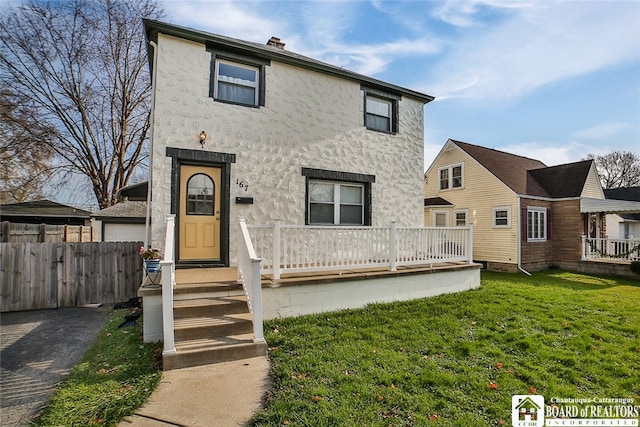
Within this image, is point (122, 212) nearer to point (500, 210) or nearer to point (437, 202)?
point (437, 202)

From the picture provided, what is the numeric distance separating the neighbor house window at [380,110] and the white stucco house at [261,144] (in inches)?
1.3

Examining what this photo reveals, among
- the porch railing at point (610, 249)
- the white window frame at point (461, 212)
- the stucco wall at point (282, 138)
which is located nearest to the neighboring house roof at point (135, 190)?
the stucco wall at point (282, 138)

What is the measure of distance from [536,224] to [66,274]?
59.4ft

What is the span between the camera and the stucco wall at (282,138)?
20.7 ft

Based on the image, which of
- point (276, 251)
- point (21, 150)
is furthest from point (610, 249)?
point (21, 150)

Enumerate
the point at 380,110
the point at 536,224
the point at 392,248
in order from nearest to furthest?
the point at 392,248
the point at 380,110
the point at 536,224

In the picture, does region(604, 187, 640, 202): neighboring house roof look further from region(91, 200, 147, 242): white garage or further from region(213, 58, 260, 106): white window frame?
region(91, 200, 147, 242): white garage

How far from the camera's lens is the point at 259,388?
3312 mm

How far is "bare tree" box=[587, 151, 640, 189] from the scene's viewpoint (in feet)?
105

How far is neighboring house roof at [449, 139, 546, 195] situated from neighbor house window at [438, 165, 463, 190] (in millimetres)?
1161

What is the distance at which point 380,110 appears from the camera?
909cm

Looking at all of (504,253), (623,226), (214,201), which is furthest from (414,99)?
(623,226)

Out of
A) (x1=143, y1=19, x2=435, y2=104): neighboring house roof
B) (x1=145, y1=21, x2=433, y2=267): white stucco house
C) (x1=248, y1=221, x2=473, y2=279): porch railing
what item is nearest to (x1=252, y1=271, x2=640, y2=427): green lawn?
(x1=248, y1=221, x2=473, y2=279): porch railing

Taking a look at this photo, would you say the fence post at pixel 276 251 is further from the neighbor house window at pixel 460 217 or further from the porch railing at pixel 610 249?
the porch railing at pixel 610 249
